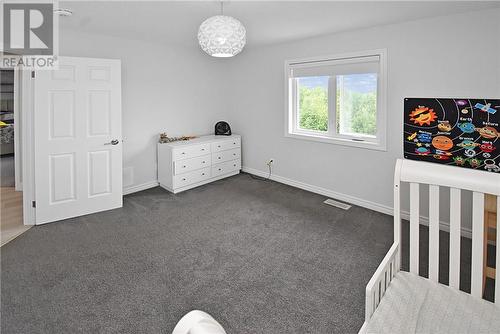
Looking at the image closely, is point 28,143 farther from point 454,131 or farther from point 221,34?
point 454,131

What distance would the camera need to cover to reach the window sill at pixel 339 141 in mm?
3828

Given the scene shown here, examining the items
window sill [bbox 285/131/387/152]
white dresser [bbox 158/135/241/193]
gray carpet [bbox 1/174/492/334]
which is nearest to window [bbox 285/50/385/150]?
window sill [bbox 285/131/387/152]

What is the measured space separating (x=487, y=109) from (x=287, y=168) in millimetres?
2727

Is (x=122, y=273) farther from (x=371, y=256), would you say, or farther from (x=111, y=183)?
(x=371, y=256)

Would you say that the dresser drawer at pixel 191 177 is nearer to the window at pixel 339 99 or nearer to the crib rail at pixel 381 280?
the window at pixel 339 99

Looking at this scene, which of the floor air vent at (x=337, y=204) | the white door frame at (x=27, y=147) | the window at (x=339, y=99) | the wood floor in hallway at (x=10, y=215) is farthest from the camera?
the floor air vent at (x=337, y=204)

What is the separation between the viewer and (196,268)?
265 centimetres

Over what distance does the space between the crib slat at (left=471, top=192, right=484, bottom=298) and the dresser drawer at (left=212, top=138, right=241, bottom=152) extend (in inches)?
159

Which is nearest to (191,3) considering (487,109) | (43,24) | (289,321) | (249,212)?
(43,24)

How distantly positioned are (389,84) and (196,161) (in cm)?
293

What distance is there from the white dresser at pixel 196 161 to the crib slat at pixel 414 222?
352 centimetres

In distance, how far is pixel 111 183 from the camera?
4008 mm

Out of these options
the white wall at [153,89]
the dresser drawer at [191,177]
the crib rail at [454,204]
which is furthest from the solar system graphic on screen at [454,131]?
the white wall at [153,89]

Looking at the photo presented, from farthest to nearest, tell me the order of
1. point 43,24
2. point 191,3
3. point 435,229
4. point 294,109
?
point 294,109 → point 43,24 → point 191,3 → point 435,229
